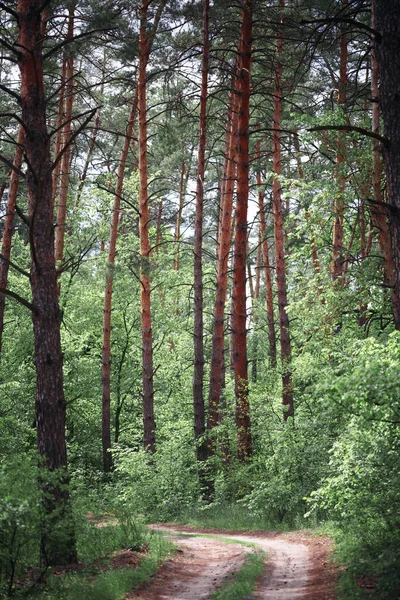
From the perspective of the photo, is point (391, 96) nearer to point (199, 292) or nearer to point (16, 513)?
point (16, 513)

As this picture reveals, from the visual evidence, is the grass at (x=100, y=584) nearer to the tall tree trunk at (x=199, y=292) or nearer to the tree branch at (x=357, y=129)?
the tree branch at (x=357, y=129)

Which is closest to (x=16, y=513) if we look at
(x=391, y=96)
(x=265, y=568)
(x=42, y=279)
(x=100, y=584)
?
(x=100, y=584)

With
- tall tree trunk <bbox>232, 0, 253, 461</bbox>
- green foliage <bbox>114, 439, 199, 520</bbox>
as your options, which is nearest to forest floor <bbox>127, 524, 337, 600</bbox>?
green foliage <bbox>114, 439, 199, 520</bbox>

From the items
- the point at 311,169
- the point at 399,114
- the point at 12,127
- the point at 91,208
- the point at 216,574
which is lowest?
the point at 216,574

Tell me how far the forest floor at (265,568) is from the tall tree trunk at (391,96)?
13.3ft

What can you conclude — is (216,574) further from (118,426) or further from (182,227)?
(182,227)

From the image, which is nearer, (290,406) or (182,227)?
(290,406)

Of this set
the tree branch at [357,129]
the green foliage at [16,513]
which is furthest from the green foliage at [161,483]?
the tree branch at [357,129]

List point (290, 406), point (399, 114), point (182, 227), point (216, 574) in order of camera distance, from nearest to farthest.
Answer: point (399, 114), point (216, 574), point (290, 406), point (182, 227)

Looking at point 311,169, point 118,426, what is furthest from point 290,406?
point 118,426

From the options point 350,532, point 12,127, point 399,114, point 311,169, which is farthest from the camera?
point 12,127

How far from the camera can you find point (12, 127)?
21.0m

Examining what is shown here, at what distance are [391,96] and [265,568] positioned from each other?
267 inches

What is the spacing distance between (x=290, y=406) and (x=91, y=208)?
11160mm
